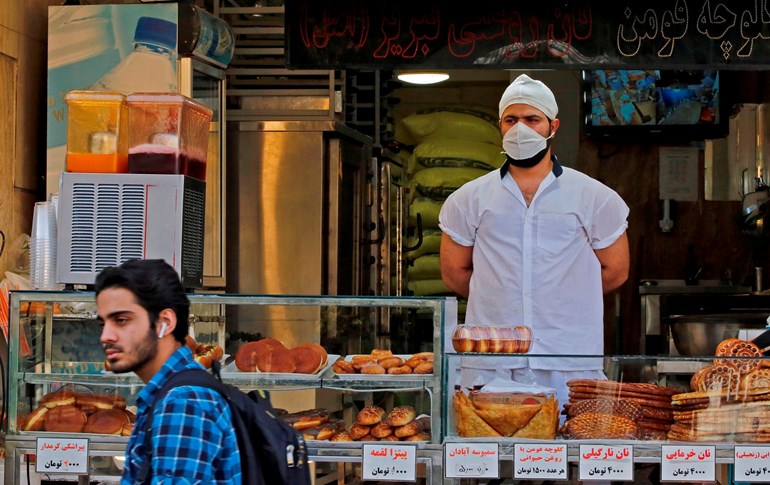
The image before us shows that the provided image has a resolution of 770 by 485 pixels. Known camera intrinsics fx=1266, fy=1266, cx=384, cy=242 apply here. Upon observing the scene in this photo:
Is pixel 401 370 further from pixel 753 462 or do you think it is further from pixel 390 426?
pixel 753 462

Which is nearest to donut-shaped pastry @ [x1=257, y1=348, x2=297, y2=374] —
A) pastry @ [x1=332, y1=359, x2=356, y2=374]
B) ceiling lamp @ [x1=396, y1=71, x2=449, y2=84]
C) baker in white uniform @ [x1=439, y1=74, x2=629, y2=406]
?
pastry @ [x1=332, y1=359, x2=356, y2=374]

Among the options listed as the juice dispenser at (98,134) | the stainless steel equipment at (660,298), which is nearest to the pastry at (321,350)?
the juice dispenser at (98,134)

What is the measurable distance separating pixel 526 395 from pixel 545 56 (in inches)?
103

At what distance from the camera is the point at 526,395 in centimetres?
349

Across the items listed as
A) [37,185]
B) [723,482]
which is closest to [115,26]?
[37,185]

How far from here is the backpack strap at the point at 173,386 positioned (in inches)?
89.3

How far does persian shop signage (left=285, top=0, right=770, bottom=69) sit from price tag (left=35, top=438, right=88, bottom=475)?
2.67 metres

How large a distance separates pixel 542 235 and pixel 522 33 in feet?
5.80

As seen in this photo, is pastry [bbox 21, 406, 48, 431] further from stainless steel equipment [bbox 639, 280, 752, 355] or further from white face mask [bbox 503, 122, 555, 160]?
stainless steel equipment [bbox 639, 280, 752, 355]

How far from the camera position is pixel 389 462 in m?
3.45

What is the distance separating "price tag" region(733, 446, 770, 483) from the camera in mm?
3385

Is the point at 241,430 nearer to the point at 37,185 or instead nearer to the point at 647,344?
the point at 37,185

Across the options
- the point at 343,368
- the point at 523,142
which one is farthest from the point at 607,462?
the point at 523,142

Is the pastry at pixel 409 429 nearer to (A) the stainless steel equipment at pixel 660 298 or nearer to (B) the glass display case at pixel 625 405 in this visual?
(B) the glass display case at pixel 625 405
